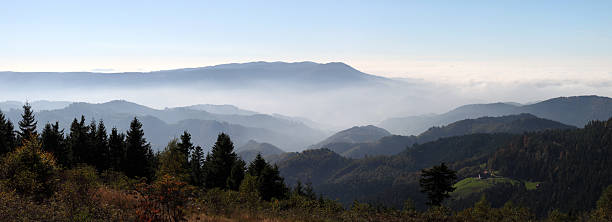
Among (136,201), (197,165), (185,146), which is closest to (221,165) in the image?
(185,146)

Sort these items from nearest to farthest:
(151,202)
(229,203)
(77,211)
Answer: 1. (151,202)
2. (77,211)
3. (229,203)

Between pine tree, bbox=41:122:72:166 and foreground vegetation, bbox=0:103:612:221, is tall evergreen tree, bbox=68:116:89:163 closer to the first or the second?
pine tree, bbox=41:122:72:166

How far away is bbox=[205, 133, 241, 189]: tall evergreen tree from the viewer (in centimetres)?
6775

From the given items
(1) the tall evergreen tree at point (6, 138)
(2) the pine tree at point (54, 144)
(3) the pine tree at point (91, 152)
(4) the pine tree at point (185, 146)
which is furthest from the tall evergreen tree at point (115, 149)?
(1) the tall evergreen tree at point (6, 138)

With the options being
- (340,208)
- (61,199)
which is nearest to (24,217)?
(61,199)

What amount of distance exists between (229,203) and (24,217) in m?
12.7

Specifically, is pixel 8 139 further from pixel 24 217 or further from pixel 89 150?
pixel 24 217

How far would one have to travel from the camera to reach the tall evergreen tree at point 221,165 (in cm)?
6775

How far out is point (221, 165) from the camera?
68.6m

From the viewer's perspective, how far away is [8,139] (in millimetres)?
66500

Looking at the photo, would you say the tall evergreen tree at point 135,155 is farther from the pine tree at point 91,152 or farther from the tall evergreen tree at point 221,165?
the tall evergreen tree at point 221,165

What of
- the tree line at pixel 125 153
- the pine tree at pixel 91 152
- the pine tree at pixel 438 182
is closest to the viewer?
the pine tree at pixel 438 182

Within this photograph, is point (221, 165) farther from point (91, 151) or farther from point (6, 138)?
point (6, 138)

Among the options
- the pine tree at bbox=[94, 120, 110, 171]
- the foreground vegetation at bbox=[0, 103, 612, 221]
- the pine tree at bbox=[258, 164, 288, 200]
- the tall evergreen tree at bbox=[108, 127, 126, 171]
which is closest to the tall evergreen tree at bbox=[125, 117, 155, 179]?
the tall evergreen tree at bbox=[108, 127, 126, 171]
